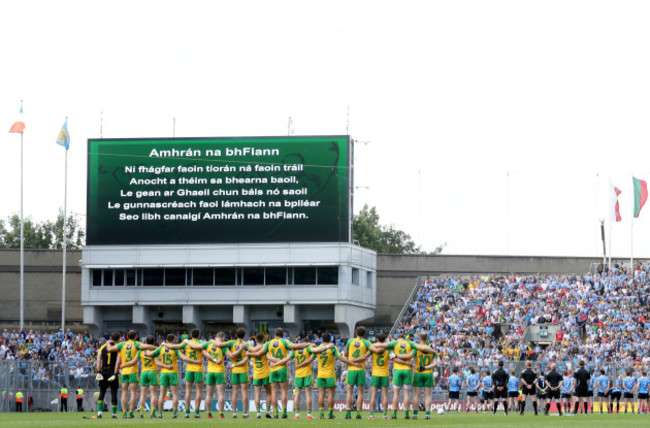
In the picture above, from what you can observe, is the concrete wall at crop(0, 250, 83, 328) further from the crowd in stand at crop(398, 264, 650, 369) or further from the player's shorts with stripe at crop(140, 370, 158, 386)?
the player's shorts with stripe at crop(140, 370, 158, 386)

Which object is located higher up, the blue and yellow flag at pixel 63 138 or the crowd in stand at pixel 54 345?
the blue and yellow flag at pixel 63 138

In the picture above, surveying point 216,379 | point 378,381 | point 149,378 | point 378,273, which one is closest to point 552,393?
point 378,381

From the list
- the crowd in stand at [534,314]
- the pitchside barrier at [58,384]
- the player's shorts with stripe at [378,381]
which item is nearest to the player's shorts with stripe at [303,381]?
the player's shorts with stripe at [378,381]

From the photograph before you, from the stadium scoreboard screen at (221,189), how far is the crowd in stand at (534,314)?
6.90 meters

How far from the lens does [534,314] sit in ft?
197

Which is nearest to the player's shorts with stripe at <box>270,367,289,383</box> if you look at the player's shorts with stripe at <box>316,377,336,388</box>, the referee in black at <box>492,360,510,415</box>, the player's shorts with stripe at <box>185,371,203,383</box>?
the player's shorts with stripe at <box>316,377,336,388</box>

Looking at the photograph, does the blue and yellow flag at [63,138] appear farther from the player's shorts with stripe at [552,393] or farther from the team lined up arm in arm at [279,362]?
the team lined up arm in arm at [279,362]

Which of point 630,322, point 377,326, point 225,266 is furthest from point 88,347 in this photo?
point 630,322

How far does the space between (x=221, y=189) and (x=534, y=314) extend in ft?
54.9

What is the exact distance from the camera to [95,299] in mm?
63219

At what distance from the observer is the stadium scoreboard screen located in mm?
60344

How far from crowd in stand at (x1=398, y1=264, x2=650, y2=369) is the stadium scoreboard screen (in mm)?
6901

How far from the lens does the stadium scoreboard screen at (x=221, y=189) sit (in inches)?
2376

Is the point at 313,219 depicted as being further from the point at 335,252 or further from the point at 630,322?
the point at 630,322
